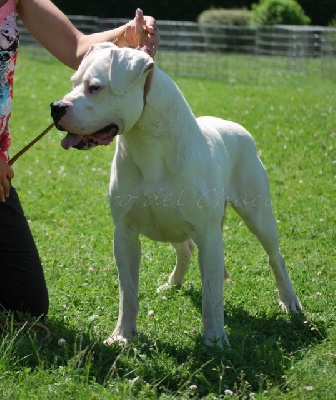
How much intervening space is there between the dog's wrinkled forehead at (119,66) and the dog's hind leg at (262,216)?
4.54ft

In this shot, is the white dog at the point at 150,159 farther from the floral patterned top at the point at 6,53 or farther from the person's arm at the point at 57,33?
the floral patterned top at the point at 6,53

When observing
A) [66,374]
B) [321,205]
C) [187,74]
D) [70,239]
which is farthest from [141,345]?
[187,74]

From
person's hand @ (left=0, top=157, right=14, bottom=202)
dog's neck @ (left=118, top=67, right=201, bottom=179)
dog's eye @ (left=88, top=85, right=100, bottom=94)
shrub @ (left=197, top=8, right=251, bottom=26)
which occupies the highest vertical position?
dog's eye @ (left=88, top=85, right=100, bottom=94)

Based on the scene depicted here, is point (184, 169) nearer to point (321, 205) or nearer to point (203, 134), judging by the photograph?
point (203, 134)

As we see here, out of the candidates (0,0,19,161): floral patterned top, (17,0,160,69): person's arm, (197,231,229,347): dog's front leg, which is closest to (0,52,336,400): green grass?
(197,231,229,347): dog's front leg

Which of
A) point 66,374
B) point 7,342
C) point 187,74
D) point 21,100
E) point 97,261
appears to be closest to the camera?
point 66,374

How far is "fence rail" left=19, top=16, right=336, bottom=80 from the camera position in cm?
1839

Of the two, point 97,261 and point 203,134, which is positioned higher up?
point 203,134

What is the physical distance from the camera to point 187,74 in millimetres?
19156

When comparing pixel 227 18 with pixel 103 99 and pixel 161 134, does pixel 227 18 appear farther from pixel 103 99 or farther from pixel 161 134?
pixel 103 99

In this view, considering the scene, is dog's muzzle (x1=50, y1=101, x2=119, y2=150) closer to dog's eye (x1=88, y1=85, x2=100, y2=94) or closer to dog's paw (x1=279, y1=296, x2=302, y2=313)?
dog's eye (x1=88, y1=85, x2=100, y2=94)

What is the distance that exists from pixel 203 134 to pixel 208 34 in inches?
615

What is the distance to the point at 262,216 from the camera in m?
5.23

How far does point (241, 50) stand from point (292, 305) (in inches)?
606
